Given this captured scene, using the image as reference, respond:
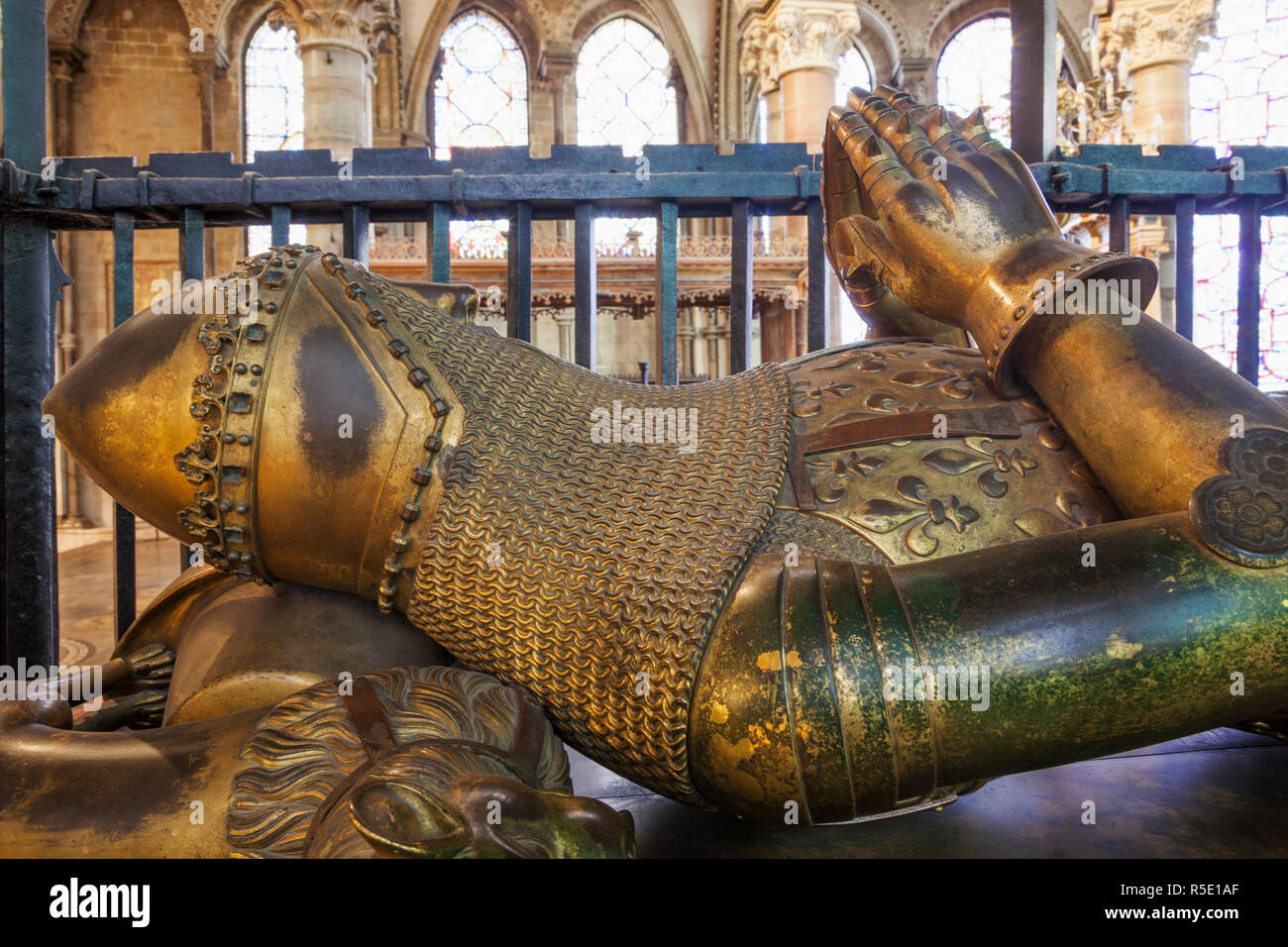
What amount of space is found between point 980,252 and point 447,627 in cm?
103

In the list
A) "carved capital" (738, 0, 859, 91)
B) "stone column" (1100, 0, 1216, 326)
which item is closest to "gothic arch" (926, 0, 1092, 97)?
"carved capital" (738, 0, 859, 91)

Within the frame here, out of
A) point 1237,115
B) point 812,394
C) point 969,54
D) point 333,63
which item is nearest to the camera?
point 812,394

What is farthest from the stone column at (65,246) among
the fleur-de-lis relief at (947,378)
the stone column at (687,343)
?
the fleur-de-lis relief at (947,378)

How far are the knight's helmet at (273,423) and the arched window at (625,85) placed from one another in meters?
17.9

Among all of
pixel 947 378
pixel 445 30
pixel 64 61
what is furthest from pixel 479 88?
pixel 947 378

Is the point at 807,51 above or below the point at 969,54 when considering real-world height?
below

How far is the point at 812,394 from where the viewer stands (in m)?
1.47

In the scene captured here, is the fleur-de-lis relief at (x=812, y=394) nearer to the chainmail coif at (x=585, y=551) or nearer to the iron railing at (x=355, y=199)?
the chainmail coif at (x=585, y=551)

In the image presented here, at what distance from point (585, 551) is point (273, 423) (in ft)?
1.51

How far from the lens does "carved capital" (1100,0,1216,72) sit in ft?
32.9

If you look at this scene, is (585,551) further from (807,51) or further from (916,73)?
(916,73)

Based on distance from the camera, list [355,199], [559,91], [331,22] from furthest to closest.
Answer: [559,91]
[331,22]
[355,199]

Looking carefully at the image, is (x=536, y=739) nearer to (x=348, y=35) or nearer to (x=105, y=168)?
(x=105, y=168)

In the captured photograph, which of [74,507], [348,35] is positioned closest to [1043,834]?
[348,35]
